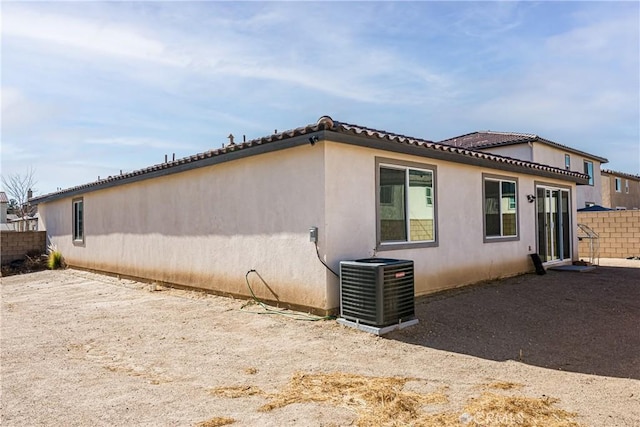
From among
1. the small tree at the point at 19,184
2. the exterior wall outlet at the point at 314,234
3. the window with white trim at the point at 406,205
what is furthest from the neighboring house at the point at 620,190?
the small tree at the point at 19,184

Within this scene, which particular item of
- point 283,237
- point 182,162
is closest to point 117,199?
point 182,162

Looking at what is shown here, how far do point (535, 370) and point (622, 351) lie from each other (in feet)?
5.21

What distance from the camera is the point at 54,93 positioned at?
1008 cm

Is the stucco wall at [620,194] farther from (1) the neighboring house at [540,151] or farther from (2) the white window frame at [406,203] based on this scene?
(2) the white window frame at [406,203]

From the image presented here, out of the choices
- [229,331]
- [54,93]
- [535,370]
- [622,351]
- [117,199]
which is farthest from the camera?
[117,199]

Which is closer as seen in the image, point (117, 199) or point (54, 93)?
point (54, 93)

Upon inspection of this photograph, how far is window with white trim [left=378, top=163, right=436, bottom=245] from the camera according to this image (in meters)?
7.17

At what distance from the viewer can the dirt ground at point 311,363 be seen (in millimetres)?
3336

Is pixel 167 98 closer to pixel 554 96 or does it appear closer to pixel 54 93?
pixel 54 93

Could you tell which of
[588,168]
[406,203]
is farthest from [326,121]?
[588,168]

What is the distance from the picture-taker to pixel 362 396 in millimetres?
3619

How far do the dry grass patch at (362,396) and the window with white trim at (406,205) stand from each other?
330cm

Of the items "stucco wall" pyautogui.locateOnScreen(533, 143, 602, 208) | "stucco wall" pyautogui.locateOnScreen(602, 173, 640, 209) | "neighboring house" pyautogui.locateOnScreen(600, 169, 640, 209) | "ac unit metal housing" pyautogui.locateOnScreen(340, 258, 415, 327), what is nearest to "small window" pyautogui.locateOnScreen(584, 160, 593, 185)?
"stucco wall" pyautogui.locateOnScreen(533, 143, 602, 208)

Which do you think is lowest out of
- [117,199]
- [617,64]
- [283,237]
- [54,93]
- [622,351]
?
[622,351]
